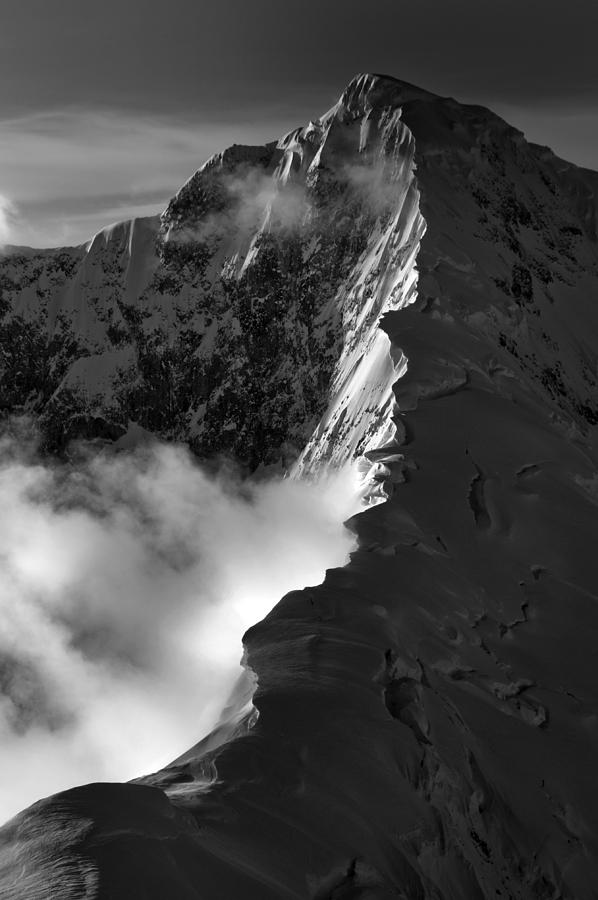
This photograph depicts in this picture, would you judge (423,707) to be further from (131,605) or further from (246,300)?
(246,300)

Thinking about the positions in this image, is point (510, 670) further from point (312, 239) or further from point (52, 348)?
point (52, 348)

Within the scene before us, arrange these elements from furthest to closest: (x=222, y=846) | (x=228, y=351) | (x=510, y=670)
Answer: (x=228, y=351) → (x=510, y=670) → (x=222, y=846)

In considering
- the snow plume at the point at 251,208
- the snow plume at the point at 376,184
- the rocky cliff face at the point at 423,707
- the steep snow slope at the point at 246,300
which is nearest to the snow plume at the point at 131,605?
the steep snow slope at the point at 246,300

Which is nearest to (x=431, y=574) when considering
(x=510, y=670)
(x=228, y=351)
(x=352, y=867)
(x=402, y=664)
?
(x=510, y=670)

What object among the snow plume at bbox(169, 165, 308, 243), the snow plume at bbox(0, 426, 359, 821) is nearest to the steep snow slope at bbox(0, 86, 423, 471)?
the snow plume at bbox(169, 165, 308, 243)

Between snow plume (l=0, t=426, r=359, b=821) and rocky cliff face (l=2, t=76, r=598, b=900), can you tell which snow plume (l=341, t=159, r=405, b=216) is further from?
rocky cliff face (l=2, t=76, r=598, b=900)

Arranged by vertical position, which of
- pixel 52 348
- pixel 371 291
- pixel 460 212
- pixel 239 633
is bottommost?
pixel 239 633

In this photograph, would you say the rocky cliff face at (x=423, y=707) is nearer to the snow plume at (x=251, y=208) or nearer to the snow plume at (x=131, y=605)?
the snow plume at (x=131, y=605)

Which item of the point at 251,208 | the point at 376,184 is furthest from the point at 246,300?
the point at 376,184
